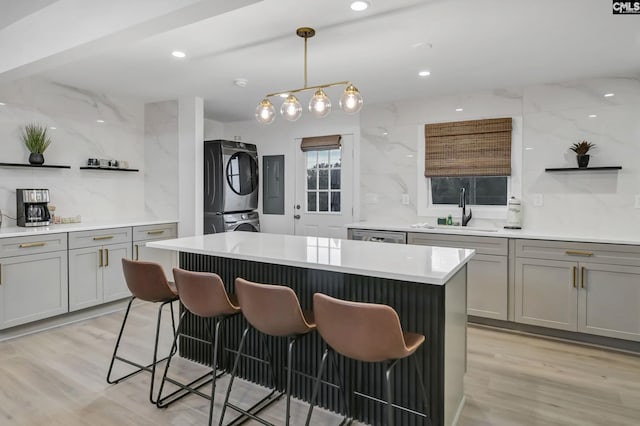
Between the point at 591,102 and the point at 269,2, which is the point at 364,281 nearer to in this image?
the point at 269,2

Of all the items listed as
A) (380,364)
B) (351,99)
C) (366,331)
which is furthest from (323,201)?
(366,331)

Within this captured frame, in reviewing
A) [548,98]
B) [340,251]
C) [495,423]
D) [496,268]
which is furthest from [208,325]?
[548,98]

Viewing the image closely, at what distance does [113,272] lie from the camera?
4004 mm

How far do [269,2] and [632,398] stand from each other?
3.27 metres

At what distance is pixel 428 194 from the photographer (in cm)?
448

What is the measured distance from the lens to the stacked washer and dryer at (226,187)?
186 inches

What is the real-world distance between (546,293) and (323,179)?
2949 mm

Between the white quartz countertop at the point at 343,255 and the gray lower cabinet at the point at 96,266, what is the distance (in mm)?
1568

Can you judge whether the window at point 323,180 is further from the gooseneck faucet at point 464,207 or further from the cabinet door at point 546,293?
the cabinet door at point 546,293

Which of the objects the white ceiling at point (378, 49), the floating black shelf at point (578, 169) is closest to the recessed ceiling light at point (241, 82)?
the white ceiling at point (378, 49)

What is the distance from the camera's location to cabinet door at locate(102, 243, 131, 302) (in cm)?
393

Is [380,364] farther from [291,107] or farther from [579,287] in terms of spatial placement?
[579,287]

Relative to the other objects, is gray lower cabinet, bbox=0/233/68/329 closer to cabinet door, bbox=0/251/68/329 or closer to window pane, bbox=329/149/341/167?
cabinet door, bbox=0/251/68/329

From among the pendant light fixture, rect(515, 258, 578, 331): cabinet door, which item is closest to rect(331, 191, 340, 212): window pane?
rect(515, 258, 578, 331): cabinet door
